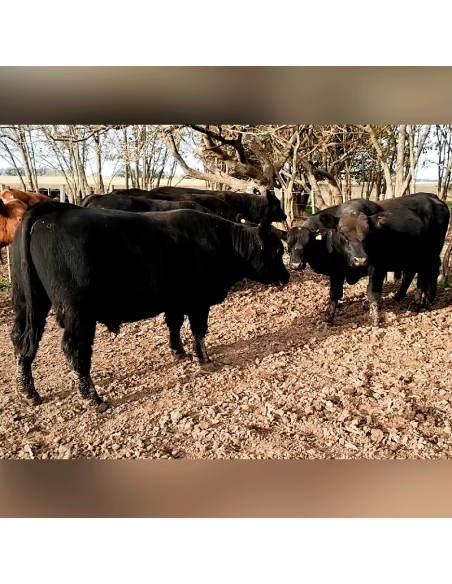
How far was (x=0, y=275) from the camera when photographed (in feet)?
19.0

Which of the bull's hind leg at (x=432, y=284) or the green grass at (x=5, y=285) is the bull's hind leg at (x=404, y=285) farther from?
the green grass at (x=5, y=285)

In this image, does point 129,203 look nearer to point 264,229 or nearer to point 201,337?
point 264,229

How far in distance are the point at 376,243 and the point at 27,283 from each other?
3.84m

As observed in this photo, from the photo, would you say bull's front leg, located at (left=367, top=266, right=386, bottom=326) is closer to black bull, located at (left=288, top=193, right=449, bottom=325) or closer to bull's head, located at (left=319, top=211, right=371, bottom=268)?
A: black bull, located at (left=288, top=193, right=449, bottom=325)

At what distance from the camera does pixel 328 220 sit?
481cm

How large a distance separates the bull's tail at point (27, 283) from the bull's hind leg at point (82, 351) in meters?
0.22

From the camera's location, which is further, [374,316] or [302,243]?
[374,316]

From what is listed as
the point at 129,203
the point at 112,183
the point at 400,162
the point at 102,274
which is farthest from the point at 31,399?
the point at 400,162

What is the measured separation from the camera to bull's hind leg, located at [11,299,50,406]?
3.28 metres

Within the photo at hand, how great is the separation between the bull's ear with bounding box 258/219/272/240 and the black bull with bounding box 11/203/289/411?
0.04 ft

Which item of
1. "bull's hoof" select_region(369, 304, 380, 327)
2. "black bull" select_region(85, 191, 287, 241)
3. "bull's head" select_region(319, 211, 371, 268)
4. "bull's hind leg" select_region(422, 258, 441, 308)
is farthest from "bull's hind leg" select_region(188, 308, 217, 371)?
"bull's hind leg" select_region(422, 258, 441, 308)

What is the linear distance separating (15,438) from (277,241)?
2.72m

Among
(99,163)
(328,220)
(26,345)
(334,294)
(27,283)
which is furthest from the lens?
(334,294)
